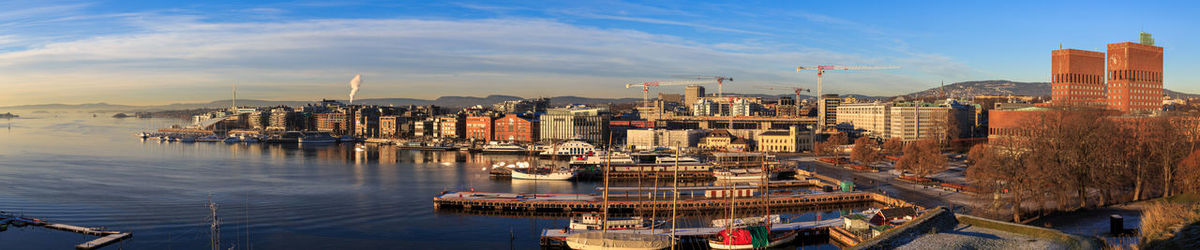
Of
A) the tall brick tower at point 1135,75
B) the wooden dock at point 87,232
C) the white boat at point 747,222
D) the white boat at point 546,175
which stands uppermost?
the tall brick tower at point 1135,75

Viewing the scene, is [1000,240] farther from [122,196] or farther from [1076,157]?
[122,196]

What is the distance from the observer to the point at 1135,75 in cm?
4050

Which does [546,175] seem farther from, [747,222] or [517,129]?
[517,129]

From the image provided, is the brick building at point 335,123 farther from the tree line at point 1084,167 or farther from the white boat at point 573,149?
the tree line at point 1084,167

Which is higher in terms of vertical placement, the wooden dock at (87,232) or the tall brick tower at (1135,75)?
the tall brick tower at (1135,75)

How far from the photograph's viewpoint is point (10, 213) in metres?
18.6

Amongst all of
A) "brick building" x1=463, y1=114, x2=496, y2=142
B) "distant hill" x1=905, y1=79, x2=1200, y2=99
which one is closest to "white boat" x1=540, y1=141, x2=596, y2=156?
"brick building" x1=463, y1=114, x2=496, y2=142

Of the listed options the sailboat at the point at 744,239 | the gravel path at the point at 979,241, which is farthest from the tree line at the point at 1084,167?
the sailboat at the point at 744,239

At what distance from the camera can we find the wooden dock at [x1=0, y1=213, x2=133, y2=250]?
14930mm

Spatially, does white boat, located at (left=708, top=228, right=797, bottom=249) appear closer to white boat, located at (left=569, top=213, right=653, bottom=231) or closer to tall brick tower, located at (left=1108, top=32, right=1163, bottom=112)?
white boat, located at (left=569, top=213, right=653, bottom=231)

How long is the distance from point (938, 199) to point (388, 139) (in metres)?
48.3

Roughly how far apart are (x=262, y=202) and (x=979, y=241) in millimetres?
17750

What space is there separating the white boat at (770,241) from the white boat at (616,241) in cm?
96

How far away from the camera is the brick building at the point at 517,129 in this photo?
179ft
